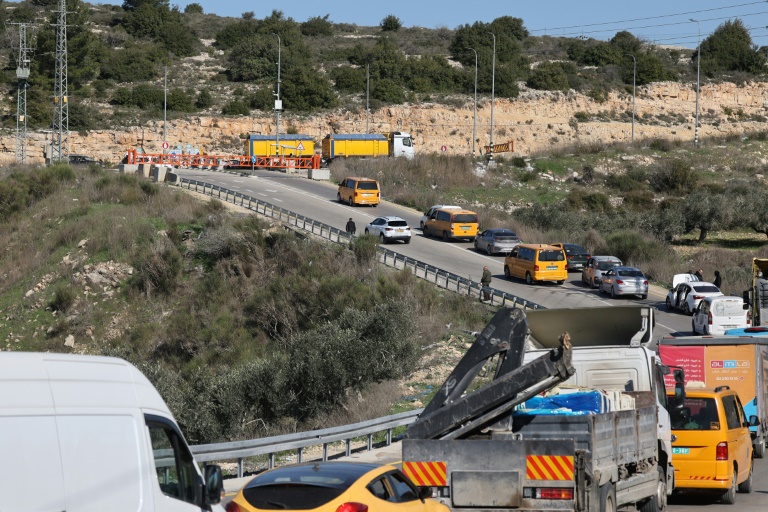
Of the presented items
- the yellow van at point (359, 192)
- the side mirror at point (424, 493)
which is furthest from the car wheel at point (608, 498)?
Answer: the yellow van at point (359, 192)

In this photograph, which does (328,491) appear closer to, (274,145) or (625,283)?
(625,283)

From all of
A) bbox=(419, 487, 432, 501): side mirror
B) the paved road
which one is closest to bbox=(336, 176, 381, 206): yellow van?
the paved road

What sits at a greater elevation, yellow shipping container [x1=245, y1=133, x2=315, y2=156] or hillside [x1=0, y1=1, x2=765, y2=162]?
hillside [x1=0, y1=1, x2=765, y2=162]

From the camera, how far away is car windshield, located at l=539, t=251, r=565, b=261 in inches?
1756

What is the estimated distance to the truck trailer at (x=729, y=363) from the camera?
21156 millimetres

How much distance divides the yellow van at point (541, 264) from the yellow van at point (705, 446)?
28116mm

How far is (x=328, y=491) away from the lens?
8805 millimetres

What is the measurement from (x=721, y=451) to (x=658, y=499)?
2.74 meters

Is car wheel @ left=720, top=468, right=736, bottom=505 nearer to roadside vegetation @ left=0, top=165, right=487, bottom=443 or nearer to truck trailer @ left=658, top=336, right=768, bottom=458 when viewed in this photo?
truck trailer @ left=658, top=336, right=768, bottom=458

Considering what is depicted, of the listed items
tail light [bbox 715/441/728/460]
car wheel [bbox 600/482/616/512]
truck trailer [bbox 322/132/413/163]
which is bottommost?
tail light [bbox 715/441/728/460]

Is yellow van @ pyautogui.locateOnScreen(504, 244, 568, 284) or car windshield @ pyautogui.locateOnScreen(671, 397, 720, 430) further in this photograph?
yellow van @ pyautogui.locateOnScreen(504, 244, 568, 284)

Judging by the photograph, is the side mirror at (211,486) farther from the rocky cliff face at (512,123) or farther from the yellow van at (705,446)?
the rocky cliff face at (512,123)

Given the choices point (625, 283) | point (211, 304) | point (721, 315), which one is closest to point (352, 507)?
point (721, 315)

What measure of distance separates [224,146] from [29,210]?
35.8 metres
